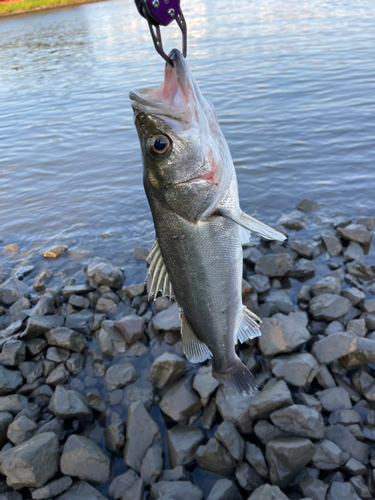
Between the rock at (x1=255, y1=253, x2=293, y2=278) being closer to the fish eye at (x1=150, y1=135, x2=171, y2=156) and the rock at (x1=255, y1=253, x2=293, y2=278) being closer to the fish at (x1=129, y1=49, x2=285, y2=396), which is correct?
the fish at (x1=129, y1=49, x2=285, y2=396)

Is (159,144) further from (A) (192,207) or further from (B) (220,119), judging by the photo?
(B) (220,119)

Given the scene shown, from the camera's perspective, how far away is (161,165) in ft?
9.23

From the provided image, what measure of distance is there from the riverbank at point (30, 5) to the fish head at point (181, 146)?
213ft

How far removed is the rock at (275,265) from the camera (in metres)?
6.33

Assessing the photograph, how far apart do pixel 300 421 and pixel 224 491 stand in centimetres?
98

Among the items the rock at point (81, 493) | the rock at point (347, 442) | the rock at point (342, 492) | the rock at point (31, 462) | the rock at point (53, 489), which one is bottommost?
the rock at point (347, 442)

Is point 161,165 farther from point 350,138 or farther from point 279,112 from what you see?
point 279,112

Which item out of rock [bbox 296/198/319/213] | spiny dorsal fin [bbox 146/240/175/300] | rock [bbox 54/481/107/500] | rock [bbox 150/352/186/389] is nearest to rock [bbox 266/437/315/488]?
rock [bbox 150/352/186/389]

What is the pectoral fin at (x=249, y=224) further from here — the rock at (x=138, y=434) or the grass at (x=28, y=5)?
the grass at (x=28, y=5)

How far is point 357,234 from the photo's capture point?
270 inches

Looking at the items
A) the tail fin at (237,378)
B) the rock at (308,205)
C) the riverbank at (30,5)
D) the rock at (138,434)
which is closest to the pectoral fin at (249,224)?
the tail fin at (237,378)

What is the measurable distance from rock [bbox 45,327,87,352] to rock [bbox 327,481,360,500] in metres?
3.43

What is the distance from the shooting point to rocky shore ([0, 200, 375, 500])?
385 cm

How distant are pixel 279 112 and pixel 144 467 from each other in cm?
1163
